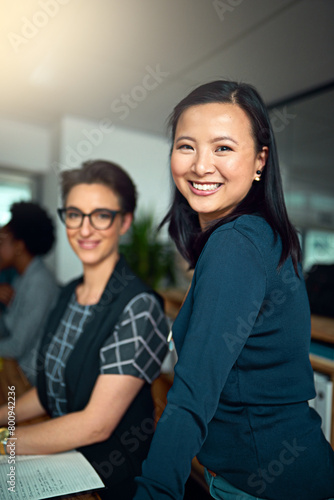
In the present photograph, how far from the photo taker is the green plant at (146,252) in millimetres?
3736

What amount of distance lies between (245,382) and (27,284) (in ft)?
5.54

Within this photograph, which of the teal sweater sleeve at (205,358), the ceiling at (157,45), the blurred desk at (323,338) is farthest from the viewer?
the ceiling at (157,45)

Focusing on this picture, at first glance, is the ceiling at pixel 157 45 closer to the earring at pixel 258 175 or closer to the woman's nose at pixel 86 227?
the woman's nose at pixel 86 227

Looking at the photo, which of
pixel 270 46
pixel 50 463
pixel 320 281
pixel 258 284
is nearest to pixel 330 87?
pixel 270 46

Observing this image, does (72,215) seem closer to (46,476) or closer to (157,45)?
(46,476)

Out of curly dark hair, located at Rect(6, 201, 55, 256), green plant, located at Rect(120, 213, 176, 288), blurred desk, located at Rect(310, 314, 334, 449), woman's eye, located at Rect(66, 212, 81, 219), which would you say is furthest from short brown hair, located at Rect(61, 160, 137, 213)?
green plant, located at Rect(120, 213, 176, 288)

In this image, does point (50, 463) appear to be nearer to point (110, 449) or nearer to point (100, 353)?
point (110, 449)

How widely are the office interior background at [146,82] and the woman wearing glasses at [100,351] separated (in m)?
0.35

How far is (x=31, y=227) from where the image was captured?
2.35 m

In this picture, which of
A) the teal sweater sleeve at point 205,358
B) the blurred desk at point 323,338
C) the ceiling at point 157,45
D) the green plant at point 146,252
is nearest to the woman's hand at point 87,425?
the teal sweater sleeve at point 205,358

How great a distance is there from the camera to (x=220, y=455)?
68 cm

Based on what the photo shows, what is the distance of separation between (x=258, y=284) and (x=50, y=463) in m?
0.76

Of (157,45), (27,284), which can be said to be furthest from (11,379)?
→ (157,45)

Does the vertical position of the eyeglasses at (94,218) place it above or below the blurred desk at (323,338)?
above
